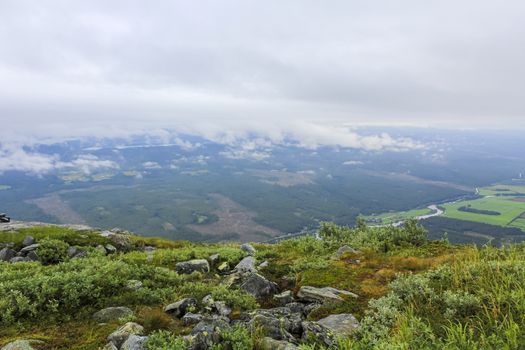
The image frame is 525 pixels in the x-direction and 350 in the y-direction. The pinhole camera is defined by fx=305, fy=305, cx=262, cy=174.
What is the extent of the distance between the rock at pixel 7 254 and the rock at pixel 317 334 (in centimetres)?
1933

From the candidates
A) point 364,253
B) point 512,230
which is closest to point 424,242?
point 364,253

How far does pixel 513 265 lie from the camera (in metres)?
10.3

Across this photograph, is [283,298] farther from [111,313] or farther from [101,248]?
[101,248]

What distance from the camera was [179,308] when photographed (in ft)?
32.7

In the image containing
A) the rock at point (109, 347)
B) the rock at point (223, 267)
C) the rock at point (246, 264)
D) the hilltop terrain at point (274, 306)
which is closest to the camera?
the hilltop terrain at point (274, 306)

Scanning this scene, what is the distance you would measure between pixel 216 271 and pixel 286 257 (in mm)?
4749

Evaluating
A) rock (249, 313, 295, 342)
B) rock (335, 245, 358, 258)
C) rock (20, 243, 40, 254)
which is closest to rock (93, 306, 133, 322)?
rock (249, 313, 295, 342)

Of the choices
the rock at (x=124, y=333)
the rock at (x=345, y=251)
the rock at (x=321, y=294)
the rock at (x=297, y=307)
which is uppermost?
the rock at (x=124, y=333)

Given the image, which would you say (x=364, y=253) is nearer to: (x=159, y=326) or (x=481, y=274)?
(x=481, y=274)

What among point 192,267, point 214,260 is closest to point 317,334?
point 192,267

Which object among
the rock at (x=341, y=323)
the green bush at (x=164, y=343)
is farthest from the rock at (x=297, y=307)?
the green bush at (x=164, y=343)

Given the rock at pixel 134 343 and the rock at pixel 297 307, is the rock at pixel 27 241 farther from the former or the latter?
the rock at pixel 297 307

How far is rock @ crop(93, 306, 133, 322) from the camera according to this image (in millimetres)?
9414

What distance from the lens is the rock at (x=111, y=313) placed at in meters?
9.41
